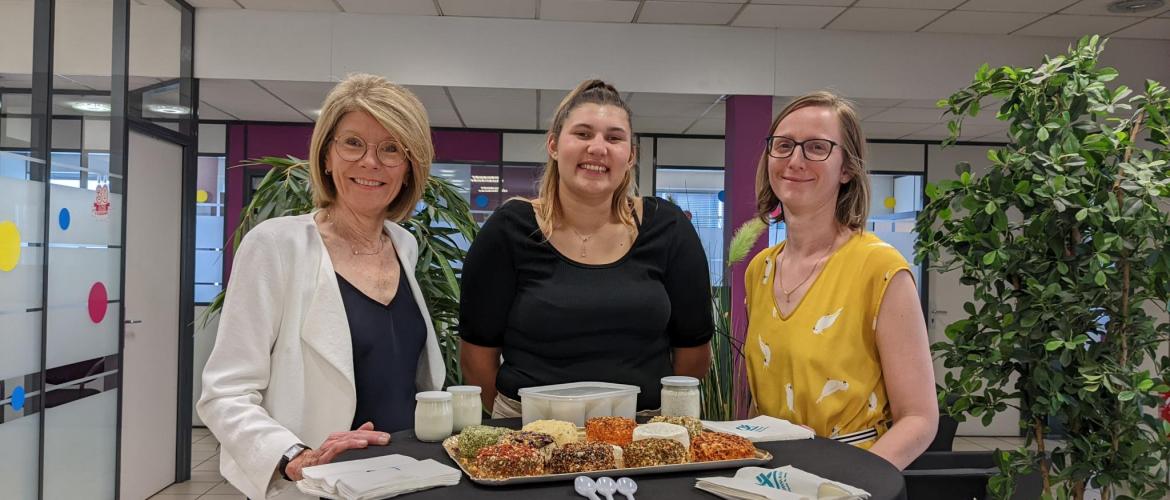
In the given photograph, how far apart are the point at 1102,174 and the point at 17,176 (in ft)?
14.6

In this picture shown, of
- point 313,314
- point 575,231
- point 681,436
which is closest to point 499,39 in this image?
point 575,231

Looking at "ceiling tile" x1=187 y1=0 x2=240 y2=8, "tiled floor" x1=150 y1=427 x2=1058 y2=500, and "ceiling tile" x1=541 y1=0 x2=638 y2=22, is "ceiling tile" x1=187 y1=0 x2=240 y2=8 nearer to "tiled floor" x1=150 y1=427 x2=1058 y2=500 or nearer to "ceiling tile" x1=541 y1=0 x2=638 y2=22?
"ceiling tile" x1=541 y1=0 x2=638 y2=22

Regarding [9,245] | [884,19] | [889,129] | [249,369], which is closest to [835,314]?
[249,369]

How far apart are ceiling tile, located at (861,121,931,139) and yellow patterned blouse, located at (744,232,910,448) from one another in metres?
5.65

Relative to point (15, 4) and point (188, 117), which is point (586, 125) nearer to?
point (15, 4)

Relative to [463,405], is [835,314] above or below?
above

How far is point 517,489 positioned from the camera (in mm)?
1155

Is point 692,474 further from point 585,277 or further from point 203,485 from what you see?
point 203,485

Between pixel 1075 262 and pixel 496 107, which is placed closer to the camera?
pixel 1075 262

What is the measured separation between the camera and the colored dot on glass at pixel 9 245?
3492 mm

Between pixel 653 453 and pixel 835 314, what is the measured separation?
0.65m

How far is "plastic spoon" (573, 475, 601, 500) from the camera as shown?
109 centimetres

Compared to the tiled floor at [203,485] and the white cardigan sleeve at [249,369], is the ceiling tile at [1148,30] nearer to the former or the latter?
the white cardigan sleeve at [249,369]

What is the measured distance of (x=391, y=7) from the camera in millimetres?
5328
